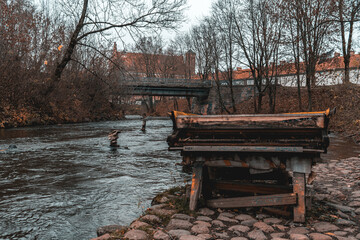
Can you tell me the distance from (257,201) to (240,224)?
424mm

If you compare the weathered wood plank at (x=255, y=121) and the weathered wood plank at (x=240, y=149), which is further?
the weathered wood plank at (x=255, y=121)

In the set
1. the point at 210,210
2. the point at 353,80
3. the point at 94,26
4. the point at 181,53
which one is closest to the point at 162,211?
the point at 210,210

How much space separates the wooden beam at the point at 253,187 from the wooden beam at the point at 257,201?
0.24m

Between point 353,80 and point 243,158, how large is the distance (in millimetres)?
25121

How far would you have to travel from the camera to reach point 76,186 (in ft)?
22.3

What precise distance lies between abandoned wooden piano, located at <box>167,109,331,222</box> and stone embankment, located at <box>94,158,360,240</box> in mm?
200

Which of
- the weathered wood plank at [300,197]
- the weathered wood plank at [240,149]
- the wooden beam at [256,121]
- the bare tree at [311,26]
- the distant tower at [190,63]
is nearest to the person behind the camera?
the weathered wood plank at [240,149]

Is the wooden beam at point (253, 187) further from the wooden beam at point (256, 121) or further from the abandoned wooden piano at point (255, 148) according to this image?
the wooden beam at point (256, 121)

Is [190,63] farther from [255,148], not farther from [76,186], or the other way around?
[255,148]

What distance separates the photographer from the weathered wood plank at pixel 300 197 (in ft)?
12.4

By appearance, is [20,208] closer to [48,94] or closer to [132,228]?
[132,228]

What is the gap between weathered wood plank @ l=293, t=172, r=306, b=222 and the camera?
3779mm

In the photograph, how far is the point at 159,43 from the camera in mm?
54312

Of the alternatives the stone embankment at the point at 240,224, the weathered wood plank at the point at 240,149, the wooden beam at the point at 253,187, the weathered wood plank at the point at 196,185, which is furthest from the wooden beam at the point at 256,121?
the stone embankment at the point at 240,224
